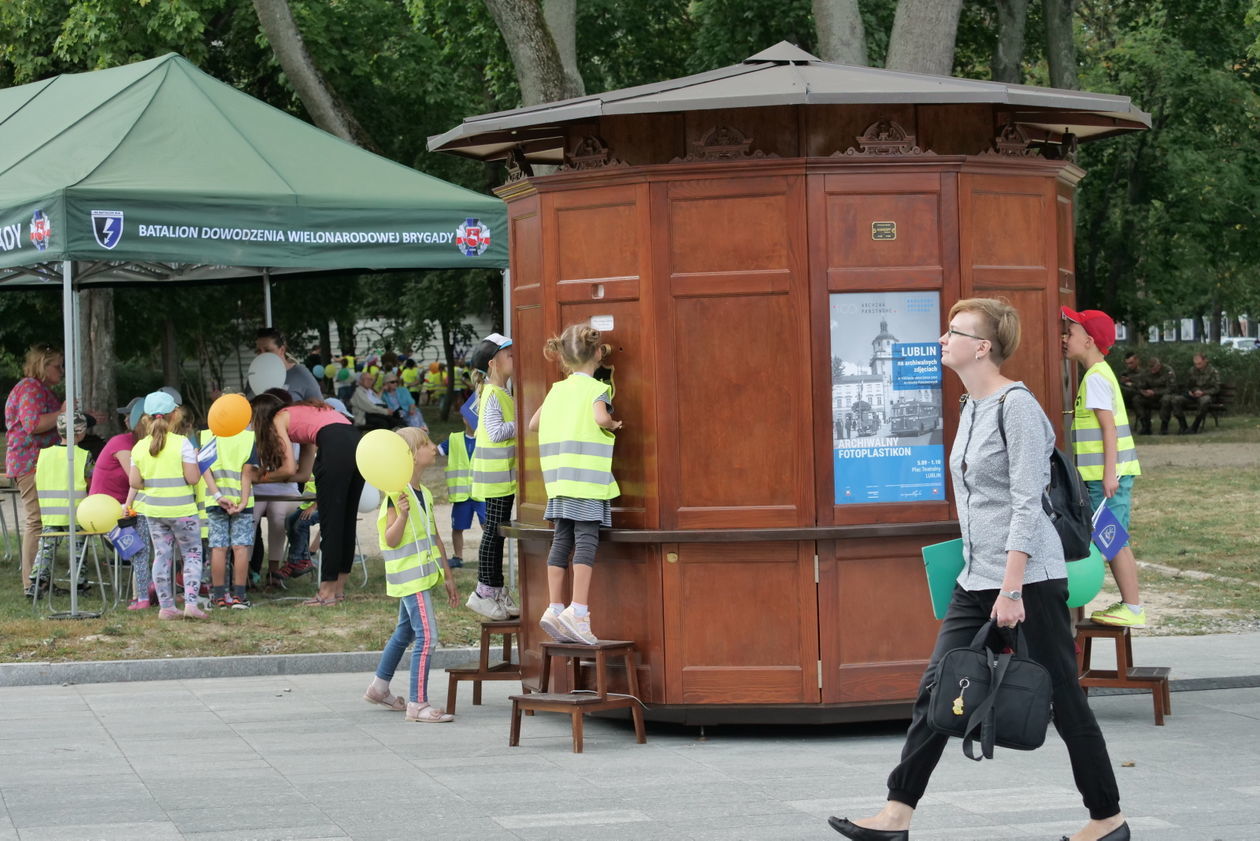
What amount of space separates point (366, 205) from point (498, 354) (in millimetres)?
3005

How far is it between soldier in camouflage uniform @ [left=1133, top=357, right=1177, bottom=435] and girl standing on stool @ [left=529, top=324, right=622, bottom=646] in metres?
24.1

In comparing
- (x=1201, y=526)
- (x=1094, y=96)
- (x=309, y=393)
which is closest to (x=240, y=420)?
(x=309, y=393)

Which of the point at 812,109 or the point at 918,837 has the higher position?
the point at 812,109

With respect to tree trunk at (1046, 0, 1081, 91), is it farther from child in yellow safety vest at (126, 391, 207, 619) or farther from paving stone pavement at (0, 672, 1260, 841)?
paving stone pavement at (0, 672, 1260, 841)

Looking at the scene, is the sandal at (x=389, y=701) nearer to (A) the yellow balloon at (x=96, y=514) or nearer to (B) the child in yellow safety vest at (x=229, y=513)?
(B) the child in yellow safety vest at (x=229, y=513)

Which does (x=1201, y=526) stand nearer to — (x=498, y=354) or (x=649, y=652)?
(x=498, y=354)

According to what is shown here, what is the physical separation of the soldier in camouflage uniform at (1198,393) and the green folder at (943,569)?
2590cm

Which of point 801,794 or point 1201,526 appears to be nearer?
point 801,794

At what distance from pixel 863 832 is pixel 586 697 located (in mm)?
2499

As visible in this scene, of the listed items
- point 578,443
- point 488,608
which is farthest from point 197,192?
point 578,443

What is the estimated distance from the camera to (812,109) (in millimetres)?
7965

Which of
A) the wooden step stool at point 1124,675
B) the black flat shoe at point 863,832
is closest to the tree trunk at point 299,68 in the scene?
the wooden step stool at point 1124,675

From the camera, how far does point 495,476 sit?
33.0 feet

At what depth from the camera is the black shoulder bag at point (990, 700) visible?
5414 mm
